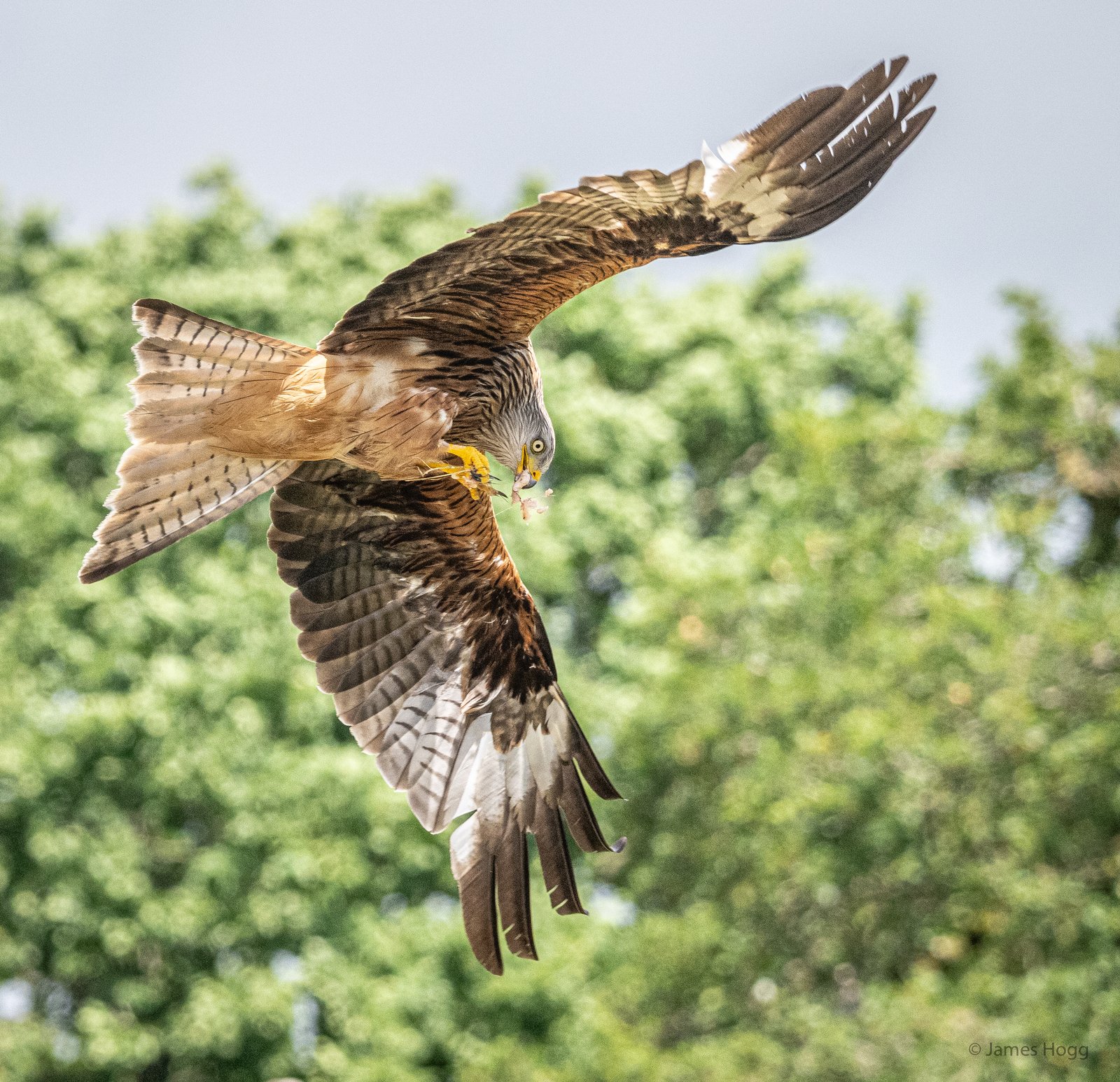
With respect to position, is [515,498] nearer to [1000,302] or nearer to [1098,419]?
[1098,419]

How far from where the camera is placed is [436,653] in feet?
19.5

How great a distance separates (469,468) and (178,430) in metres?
0.93

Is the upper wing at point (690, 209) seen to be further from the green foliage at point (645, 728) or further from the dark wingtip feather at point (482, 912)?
the green foliage at point (645, 728)

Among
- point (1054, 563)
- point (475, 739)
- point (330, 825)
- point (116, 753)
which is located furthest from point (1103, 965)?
point (116, 753)

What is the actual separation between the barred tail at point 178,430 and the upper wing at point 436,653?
780mm

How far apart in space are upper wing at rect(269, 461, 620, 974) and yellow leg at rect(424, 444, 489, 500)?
74cm

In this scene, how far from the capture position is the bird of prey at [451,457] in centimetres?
429

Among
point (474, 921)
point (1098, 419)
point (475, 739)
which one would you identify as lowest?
point (474, 921)

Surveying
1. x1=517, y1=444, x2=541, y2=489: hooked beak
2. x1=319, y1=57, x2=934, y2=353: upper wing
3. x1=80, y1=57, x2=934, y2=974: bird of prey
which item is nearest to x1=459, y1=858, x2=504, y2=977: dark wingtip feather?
x1=80, y1=57, x2=934, y2=974: bird of prey

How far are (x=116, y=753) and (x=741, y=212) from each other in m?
12.9

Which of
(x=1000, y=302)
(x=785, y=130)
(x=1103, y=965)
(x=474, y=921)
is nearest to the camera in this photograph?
(x=785, y=130)

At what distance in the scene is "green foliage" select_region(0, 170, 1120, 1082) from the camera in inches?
400

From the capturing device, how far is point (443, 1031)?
13.7m

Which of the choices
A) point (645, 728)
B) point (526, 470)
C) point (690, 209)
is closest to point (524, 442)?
point (526, 470)
